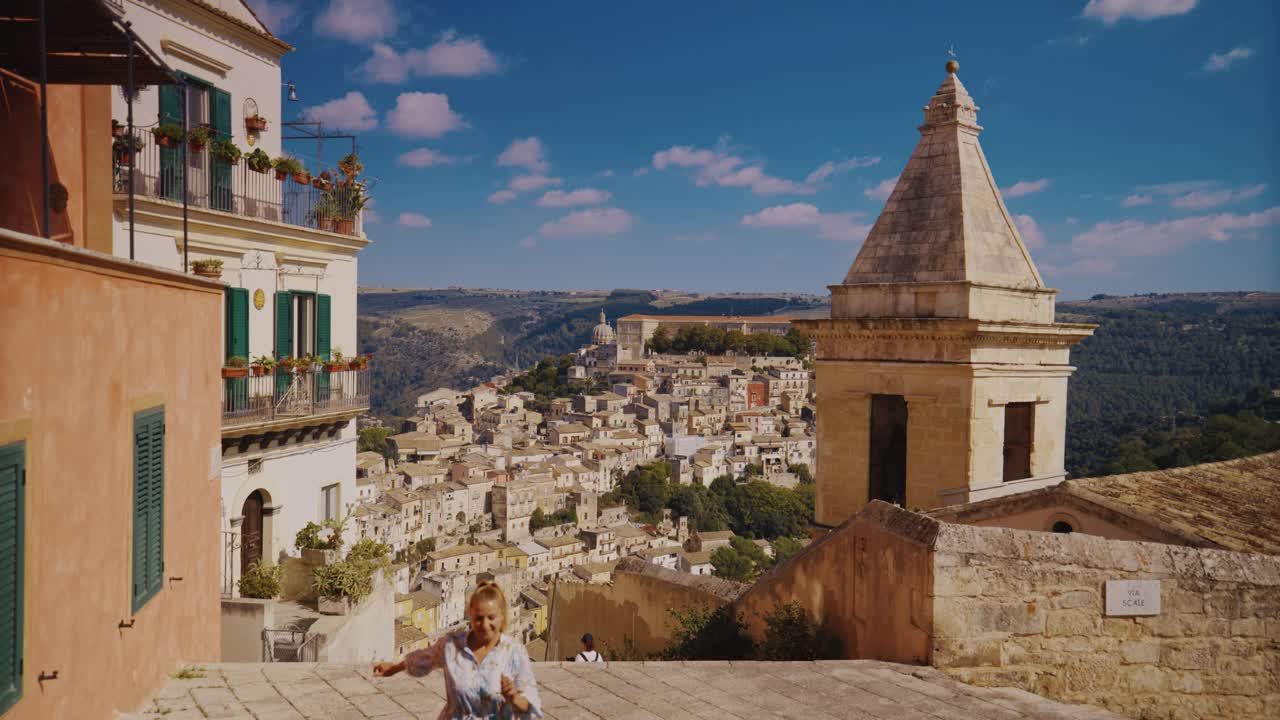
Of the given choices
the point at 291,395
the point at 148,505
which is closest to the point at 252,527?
the point at 291,395

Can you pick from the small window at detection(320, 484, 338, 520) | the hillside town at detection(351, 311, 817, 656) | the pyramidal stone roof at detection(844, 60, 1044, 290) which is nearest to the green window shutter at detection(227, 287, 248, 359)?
the small window at detection(320, 484, 338, 520)

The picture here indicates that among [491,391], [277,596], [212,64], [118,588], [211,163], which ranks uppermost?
[212,64]

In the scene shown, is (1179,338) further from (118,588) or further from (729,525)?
(118,588)

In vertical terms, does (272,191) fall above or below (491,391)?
above

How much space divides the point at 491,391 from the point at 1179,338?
Result: 319 feet

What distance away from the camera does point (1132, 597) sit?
5.55 meters

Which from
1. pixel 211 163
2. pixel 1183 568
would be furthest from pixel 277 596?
pixel 1183 568

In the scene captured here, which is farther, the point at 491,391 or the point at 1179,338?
the point at 491,391

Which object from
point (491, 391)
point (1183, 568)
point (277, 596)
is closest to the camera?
point (1183, 568)

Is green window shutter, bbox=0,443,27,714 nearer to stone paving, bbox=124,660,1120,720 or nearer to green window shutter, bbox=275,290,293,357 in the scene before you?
stone paving, bbox=124,660,1120,720

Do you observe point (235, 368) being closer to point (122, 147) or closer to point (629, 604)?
point (122, 147)

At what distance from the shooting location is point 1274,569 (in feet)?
18.9

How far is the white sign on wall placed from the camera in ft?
18.1

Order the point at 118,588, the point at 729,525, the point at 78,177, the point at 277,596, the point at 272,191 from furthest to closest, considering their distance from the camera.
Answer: the point at 729,525, the point at 272,191, the point at 277,596, the point at 78,177, the point at 118,588
